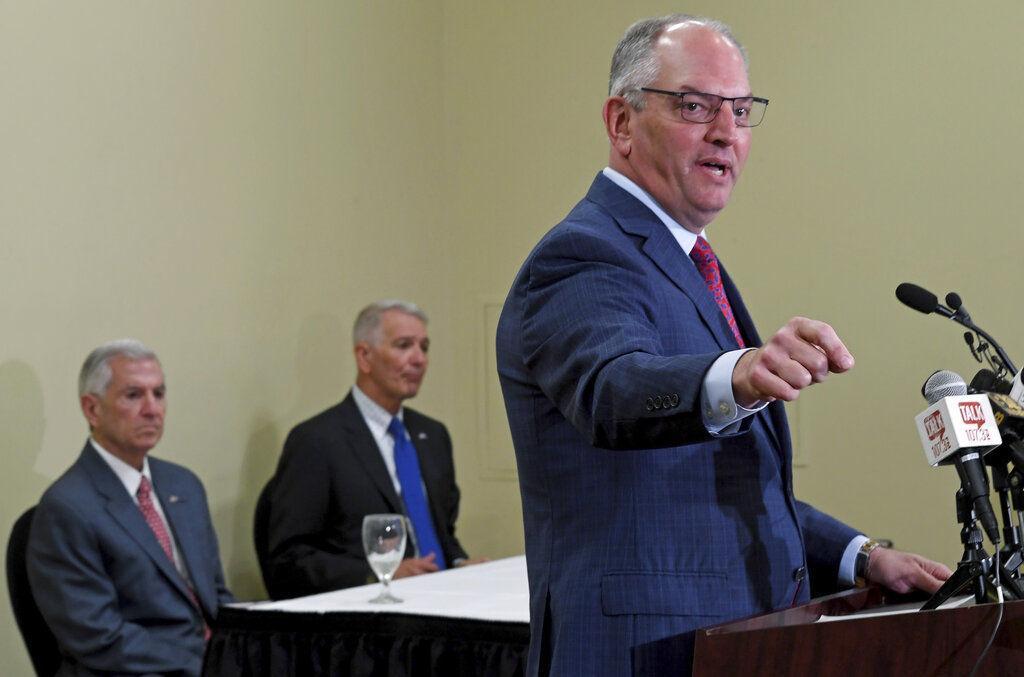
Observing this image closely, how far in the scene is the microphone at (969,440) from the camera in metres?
1.64

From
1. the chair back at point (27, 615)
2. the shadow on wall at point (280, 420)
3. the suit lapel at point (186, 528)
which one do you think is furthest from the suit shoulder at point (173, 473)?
the shadow on wall at point (280, 420)

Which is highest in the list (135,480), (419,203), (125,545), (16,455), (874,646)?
(419,203)

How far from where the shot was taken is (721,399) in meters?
Result: 1.53

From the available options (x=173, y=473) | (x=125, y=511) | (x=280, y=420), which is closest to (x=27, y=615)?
A: (x=125, y=511)

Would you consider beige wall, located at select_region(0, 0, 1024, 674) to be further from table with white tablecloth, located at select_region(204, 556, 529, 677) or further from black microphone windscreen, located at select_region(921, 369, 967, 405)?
black microphone windscreen, located at select_region(921, 369, 967, 405)

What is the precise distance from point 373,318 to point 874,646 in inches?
177

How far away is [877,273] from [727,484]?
15.1 feet

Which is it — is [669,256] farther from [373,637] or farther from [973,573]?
[373,637]

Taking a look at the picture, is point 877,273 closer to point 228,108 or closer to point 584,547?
point 228,108

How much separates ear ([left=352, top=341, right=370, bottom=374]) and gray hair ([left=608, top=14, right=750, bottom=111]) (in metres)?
3.78

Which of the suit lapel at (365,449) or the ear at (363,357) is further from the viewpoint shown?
the ear at (363,357)

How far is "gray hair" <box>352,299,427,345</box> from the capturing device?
581 centimetres

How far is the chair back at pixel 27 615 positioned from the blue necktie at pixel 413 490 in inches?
67.1

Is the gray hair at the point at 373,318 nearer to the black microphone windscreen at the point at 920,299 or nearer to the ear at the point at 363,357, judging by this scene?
the ear at the point at 363,357
